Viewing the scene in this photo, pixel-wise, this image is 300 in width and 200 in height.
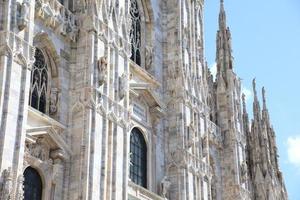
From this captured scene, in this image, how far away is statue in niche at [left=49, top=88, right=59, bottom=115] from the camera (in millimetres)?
21938

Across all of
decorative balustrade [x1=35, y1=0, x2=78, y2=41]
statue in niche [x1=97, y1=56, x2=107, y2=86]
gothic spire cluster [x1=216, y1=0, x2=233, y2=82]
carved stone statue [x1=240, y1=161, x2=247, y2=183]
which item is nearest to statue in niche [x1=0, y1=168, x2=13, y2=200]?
statue in niche [x1=97, y1=56, x2=107, y2=86]

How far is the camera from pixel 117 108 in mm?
23609

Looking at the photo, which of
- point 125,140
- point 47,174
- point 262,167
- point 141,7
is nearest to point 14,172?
point 47,174

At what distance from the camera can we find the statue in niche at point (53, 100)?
72.0ft

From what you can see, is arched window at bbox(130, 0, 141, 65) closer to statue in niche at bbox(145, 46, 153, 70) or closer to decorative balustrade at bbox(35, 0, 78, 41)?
statue in niche at bbox(145, 46, 153, 70)

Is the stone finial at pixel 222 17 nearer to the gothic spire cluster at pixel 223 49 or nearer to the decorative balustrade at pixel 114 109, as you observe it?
the gothic spire cluster at pixel 223 49

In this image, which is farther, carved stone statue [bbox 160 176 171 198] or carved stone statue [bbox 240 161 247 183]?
carved stone statue [bbox 240 161 247 183]

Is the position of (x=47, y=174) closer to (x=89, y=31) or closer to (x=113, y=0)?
(x=89, y=31)

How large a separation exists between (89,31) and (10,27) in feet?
14.5

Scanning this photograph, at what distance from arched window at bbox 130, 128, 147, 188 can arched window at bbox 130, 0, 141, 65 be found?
3.55 metres

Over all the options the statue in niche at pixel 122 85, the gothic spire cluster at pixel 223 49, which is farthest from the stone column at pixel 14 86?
the gothic spire cluster at pixel 223 49

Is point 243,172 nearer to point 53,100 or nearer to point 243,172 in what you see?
point 243,172

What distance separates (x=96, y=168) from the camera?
850 inches

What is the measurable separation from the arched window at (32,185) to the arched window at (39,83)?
224 centimetres
